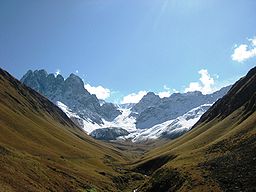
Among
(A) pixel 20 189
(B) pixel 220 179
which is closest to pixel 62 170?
(A) pixel 20 189

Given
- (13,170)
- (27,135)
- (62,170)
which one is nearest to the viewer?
(13,170)

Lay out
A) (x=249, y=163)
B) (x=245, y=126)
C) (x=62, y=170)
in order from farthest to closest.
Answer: (x=245, y=126), (x=62, y=170), (x=249, y=163)

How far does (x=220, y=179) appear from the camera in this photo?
79562 mm

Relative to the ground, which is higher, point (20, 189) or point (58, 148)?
point (58, 148)

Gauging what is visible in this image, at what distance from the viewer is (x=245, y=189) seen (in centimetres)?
7044

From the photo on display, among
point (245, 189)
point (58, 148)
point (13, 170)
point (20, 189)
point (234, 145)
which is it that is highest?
point (58, 148)

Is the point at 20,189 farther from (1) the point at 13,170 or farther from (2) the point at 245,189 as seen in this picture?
(2) the point at 245,189

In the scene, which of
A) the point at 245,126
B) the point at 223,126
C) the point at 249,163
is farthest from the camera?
the point at 223,126

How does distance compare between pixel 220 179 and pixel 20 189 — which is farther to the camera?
pixel 220 179

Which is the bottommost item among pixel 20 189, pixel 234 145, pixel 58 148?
pixel 234 145

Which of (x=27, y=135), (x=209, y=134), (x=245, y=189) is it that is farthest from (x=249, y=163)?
(x=27, y=135)

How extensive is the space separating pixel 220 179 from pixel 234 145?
29700mm

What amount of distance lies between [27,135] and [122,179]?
146ft

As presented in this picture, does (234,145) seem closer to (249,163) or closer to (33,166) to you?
(249,163)
